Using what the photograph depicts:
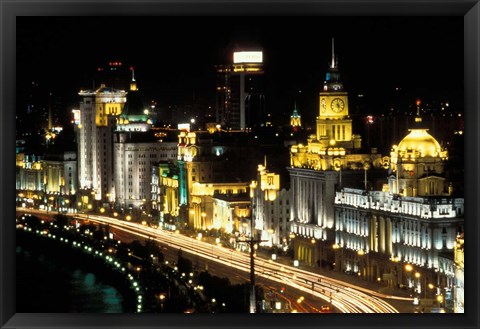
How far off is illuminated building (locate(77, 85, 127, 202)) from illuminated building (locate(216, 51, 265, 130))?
2830 mm

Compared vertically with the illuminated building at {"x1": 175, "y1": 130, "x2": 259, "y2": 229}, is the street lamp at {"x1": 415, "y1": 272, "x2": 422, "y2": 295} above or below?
below

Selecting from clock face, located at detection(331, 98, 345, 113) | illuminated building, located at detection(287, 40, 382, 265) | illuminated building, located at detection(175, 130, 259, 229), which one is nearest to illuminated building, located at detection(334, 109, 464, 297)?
illuminated building, located at detection(287, 40, 382, 265)

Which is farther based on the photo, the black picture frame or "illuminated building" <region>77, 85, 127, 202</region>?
"illuminated building" <region>77, 85, 127, 202</region>

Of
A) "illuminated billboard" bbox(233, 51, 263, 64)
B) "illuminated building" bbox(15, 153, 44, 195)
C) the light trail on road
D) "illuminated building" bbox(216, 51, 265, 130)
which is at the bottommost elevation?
the light trail on road

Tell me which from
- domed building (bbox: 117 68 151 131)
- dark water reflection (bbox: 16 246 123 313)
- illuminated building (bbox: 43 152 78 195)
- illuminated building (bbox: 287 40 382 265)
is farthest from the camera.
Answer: illuminated building (bbox: 43 152 78 195)

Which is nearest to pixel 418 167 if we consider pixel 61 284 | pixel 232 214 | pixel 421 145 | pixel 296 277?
pixel 421 145

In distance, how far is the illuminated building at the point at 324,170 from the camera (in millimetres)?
18047

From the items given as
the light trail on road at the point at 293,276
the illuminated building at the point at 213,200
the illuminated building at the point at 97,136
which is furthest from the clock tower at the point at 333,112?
the illuminated building at the point at 97,136

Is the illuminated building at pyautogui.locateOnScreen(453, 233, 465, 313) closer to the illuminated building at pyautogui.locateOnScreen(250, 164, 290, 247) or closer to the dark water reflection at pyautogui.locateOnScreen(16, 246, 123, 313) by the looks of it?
the dark water reflection at pyautogui.locateOnScreen(16, 246, 123, 313)

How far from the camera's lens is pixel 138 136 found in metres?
29.4

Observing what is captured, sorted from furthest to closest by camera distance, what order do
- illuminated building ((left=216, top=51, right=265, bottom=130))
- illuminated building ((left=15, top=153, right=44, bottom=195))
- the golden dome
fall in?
1. illuminated building ((left=216, top=51, right=265, bottom=130))
2. illuminated building ((left=15, top=153, right=44, bottom=195))
3. the golden dome

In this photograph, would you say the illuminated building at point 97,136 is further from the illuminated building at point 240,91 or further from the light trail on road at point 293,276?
the light trail on road at point 293,276

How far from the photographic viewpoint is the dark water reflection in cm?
1697

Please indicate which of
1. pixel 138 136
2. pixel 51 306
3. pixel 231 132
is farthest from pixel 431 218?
pixel 138 136
